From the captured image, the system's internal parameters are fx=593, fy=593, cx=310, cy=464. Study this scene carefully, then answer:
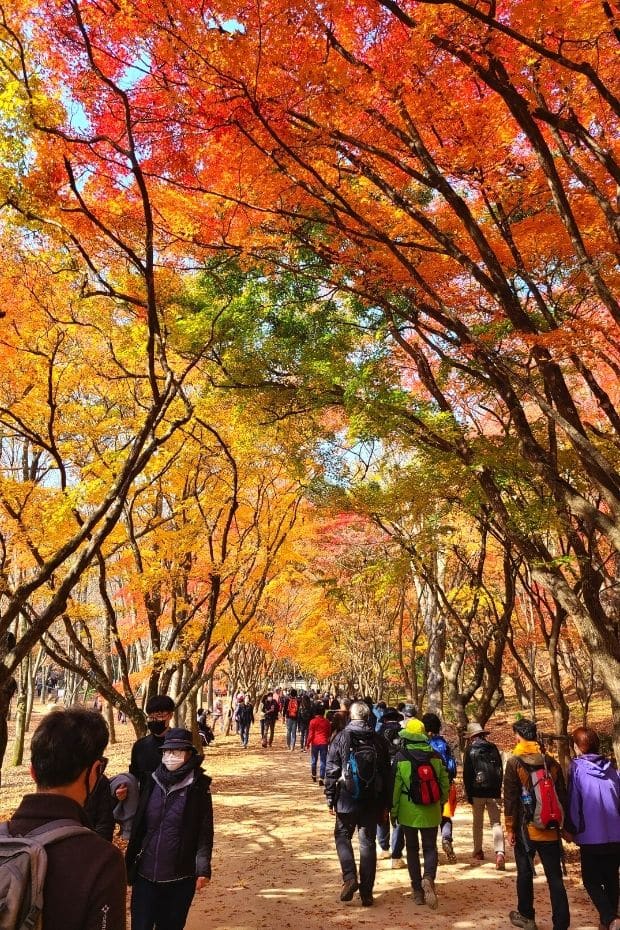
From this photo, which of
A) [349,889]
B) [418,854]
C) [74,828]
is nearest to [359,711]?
[418,854]

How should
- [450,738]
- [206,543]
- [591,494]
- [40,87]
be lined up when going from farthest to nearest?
[450,738] → [206,543] → [591,494] → [40,87]

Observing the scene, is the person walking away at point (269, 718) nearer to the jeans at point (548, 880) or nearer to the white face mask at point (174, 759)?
the jeans at point (548, 880)

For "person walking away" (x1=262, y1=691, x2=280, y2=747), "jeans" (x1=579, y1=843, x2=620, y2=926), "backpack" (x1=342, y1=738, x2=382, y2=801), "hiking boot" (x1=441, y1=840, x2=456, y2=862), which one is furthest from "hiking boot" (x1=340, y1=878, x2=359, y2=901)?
"person walking away" (x1=262, y1=691, x2=280, y2=747)

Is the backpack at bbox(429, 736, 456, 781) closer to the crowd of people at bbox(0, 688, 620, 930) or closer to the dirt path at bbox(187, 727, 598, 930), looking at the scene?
the crowd of people at bbox(0, 688, 620, 930)

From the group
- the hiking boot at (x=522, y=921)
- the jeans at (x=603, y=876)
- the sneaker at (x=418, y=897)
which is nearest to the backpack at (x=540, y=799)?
the jeans at (x=603, y=876)

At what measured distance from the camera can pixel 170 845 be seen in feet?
11.6

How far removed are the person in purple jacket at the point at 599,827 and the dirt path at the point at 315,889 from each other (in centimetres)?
49

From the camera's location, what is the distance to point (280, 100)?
5.99 metres

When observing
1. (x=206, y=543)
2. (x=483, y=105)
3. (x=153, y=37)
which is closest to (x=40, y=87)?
(x=153, y=37)

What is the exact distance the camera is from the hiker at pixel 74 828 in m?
1.56

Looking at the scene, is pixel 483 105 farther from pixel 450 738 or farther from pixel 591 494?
pixel 450 738

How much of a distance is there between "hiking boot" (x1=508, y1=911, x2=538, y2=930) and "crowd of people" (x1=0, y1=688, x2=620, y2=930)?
1cm

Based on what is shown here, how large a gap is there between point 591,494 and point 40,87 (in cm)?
948

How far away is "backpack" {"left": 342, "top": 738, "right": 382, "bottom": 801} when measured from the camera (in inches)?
208
